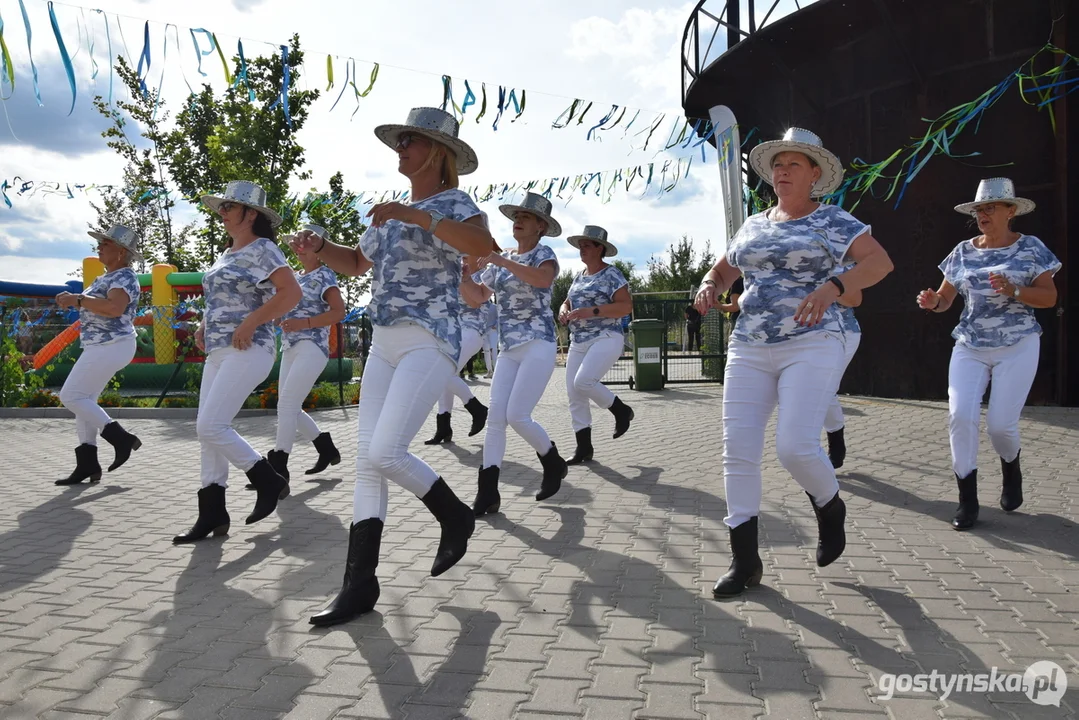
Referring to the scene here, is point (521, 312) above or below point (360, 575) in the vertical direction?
above

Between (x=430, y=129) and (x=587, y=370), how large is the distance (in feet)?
13.3

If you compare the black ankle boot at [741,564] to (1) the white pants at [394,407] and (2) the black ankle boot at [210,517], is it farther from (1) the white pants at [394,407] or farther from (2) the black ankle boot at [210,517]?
(2) the black ankle boot at [210,517]

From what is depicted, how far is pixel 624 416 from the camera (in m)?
8.37

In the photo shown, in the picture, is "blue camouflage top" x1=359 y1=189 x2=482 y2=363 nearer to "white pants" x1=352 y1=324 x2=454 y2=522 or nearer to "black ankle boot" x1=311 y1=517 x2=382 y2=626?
"white pants" x1=352 y1=324 x2=454 y2=522

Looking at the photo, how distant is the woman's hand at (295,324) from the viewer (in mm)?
6425

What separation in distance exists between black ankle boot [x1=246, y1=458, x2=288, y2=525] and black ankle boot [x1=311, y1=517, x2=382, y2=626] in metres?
1.87

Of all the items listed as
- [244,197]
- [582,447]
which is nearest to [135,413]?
[582,447]

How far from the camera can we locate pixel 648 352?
53.9 feet

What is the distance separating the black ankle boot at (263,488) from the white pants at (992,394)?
420cm

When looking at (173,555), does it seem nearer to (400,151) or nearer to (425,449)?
(400,151)

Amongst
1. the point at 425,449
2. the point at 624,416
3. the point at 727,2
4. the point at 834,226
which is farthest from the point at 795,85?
the point at 834,226

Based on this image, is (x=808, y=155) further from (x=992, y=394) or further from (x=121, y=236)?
(x=121, y=236)

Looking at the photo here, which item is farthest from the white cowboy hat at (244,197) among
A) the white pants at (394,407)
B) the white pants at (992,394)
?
the white pants at (992,394)

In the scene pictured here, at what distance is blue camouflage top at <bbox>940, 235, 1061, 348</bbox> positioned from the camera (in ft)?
17.1
